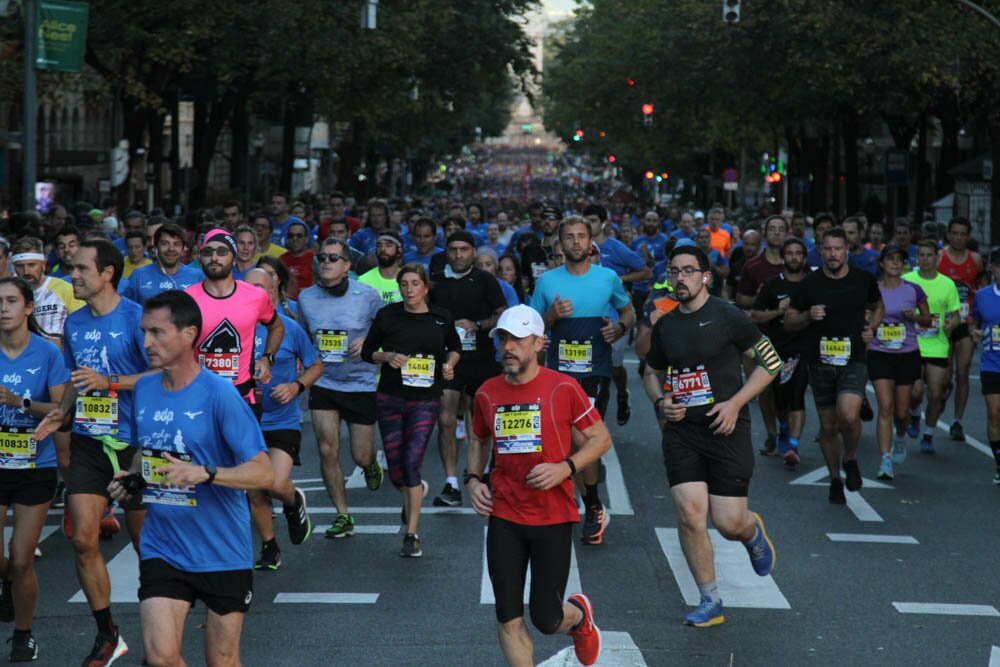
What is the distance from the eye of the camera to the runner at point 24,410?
7926mm

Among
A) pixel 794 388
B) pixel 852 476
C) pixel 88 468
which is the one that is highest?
pixel 88 468

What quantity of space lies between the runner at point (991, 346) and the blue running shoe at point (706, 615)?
5.27 metres

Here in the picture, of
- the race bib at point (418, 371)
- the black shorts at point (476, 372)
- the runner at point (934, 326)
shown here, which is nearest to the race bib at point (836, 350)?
the runner at point (934, 326)

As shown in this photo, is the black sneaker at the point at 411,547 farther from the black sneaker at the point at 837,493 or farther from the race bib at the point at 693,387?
the black sneaker at the point at 837,493

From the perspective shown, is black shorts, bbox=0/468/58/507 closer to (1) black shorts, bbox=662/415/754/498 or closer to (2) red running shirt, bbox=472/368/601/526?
(2) red running shirt, bbox=472/368/601/526

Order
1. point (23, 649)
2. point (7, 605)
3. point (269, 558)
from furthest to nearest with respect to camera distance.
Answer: point (269, 558) < point (7, 605) < point (23, 649)

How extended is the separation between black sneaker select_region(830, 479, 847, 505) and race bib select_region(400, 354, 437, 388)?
327 centimetres

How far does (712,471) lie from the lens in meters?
8.75

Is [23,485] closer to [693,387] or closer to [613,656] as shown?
[613,656]

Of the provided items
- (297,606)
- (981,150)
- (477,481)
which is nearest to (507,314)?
(477,481)

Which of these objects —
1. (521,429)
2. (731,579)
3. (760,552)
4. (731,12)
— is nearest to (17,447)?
(521,429)

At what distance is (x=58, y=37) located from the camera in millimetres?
21875

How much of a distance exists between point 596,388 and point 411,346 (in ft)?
5.36

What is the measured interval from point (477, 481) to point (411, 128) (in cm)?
5468
